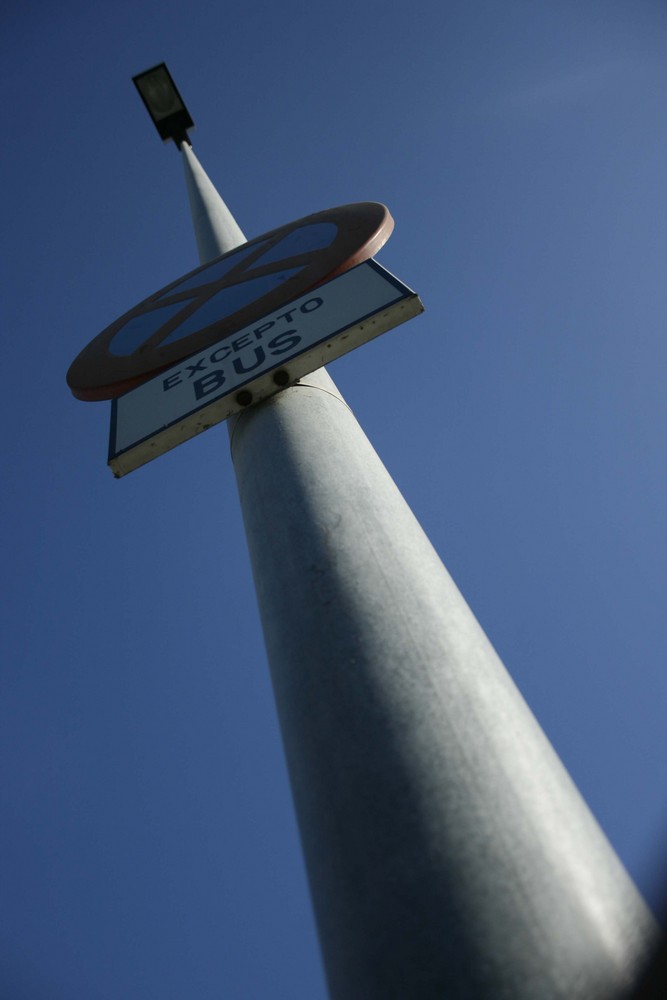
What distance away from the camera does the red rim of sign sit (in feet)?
10.7

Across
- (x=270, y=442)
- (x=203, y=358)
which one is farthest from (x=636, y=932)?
(x=203, y=358)

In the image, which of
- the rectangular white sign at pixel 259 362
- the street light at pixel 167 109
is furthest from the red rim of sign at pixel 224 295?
the street light at pixel 167 109

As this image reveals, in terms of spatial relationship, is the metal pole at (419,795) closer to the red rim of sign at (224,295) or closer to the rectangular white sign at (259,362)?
the rectangular white sign at (259,362)

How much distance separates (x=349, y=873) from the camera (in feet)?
4.26

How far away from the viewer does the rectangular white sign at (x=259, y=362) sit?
2.70 meters

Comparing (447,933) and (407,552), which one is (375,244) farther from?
(447,933)

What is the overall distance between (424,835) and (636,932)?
0.33 meters

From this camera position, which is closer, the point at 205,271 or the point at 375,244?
the point at 375,244

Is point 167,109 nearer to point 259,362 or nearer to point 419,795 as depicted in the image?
point 259,362

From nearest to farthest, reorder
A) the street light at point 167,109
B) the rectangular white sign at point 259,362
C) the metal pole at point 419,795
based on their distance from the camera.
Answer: the metal pole at point 419,795, the rectangular white sign at point 259,362, the street light at point 167,109

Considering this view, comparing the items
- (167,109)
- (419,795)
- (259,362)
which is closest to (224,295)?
(259,362)

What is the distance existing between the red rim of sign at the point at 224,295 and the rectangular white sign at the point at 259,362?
9.2 inches

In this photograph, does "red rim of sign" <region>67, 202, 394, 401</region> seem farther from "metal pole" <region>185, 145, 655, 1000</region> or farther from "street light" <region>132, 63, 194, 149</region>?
"street light" <region>132, 63, 194, 149</region>

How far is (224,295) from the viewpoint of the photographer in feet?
12.1
